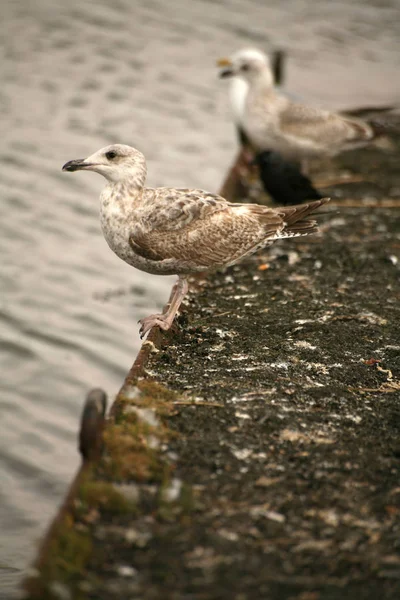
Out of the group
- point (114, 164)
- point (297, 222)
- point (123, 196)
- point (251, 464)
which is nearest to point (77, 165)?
point (114, 164)

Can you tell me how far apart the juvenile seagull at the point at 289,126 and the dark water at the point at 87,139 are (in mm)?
1894

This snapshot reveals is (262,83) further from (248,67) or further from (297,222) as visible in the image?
(297,222)

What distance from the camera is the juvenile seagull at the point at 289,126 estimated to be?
854cm

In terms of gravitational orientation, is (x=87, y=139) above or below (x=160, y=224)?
above

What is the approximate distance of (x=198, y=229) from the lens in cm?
529

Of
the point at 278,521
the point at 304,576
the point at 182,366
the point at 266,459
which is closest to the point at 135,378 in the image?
the point at 182,366

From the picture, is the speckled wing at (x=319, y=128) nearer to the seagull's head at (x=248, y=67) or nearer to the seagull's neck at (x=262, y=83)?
the seagull's neck at (x=262, y=83)

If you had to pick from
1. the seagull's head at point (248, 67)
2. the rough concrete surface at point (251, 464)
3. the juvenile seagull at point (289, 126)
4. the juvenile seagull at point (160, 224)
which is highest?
the seagull's head at point (248, 67)

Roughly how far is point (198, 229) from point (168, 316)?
580 millimetres

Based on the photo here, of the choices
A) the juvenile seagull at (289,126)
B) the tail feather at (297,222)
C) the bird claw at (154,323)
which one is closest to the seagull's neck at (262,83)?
the juvenile seagull at (289,126)

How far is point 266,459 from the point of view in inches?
154

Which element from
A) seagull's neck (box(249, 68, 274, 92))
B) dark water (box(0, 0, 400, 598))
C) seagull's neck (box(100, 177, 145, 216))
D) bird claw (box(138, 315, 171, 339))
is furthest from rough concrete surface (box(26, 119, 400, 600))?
seagull's neck (box(249, 68, 274, 92))

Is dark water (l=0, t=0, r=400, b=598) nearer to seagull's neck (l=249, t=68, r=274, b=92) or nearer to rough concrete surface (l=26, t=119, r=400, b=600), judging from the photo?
rough concrete surface (l=26, t=119, r=400, b=600)

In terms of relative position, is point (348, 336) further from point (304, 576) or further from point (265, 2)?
point (265, 2)
